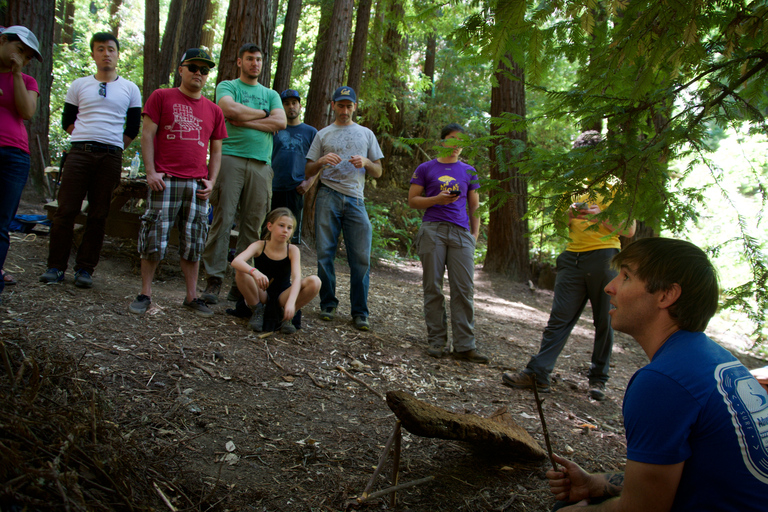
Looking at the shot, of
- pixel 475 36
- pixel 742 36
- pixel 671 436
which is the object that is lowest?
pixel 671 436

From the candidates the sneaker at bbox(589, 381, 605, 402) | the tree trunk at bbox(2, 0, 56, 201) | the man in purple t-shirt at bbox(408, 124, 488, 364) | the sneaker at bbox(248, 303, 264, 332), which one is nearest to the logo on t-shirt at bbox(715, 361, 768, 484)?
the sneaker at bbox(589, 381, 605, 402)

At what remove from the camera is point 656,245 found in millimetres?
1710

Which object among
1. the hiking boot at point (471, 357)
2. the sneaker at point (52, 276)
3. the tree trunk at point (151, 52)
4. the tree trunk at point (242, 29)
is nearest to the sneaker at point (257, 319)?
the sneaker at point (52, 276)

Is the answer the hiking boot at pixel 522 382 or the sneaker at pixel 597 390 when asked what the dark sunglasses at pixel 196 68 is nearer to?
the hiking boot at pixel 522 382

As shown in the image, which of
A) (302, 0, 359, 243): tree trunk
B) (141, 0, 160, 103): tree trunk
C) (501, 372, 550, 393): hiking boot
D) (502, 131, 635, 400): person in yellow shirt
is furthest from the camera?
(141, 0, 160, 103): tree trunk

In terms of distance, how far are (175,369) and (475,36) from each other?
2.79 m

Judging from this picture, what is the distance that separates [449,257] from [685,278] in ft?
10.4

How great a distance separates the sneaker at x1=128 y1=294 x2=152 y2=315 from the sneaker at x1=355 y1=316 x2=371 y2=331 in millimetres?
1917

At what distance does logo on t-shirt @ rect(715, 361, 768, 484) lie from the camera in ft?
4.44

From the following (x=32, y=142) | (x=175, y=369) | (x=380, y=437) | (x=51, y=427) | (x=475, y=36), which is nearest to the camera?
(x=51, y=427)

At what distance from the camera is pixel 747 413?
1.38 m

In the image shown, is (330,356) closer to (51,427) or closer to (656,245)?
(51,427)

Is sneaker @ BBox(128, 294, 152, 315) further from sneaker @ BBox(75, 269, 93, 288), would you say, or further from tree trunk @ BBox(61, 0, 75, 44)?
tree trunk @ BBox(61, 0, 75, 44)

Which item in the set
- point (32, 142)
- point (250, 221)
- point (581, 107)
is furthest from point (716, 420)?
Answer: point (32, 142)
